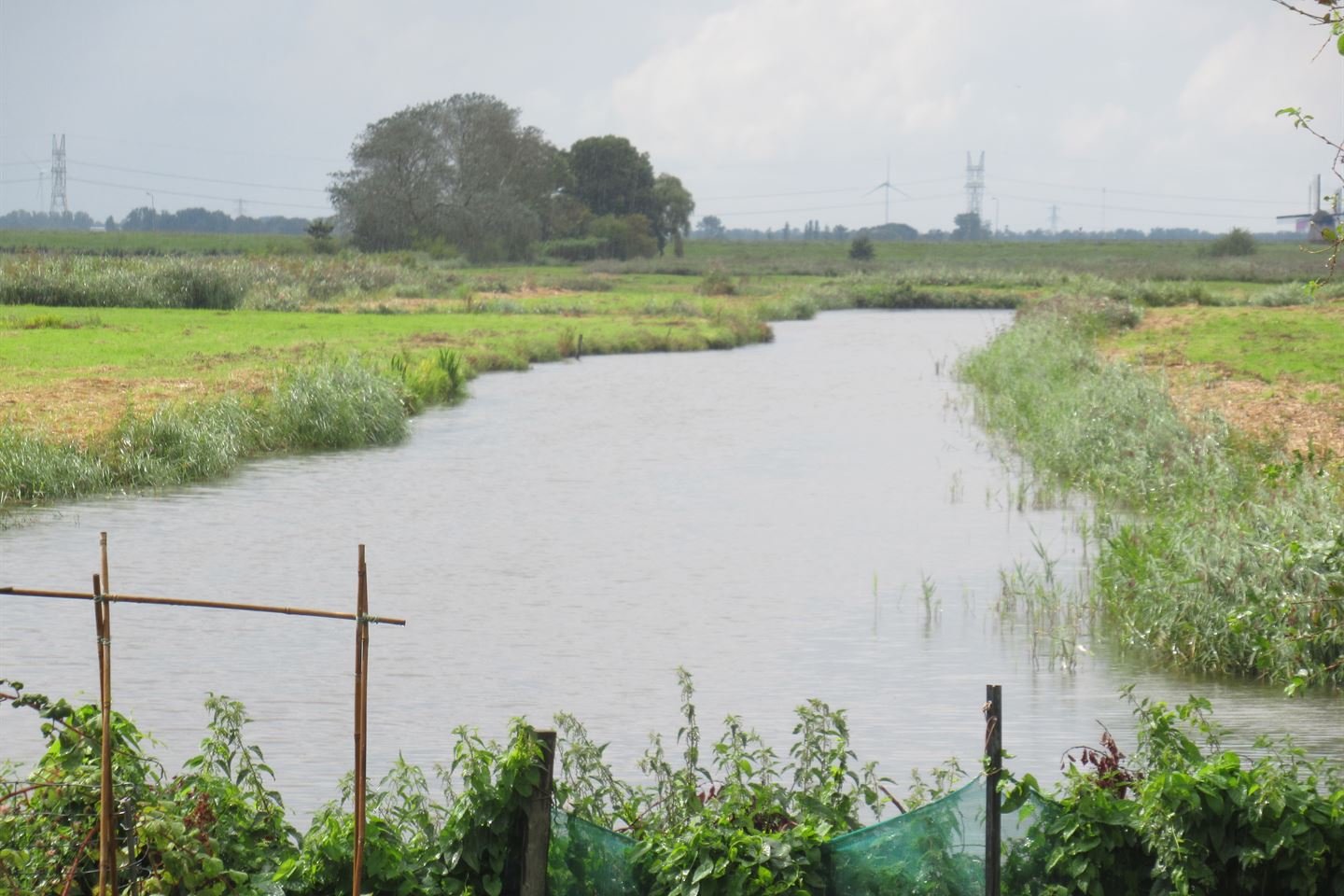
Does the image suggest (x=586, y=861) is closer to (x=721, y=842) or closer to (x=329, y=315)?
(x=721, y=842)

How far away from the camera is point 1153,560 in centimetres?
1195

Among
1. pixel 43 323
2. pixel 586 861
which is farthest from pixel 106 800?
pixel 43 323

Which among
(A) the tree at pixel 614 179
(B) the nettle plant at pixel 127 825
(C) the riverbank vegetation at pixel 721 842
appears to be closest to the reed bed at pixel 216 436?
(B) the nettle plant at pixel 127 825

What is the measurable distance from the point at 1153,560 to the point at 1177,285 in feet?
172

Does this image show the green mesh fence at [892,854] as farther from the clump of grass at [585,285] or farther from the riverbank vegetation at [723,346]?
the clump of grass at [585,285]

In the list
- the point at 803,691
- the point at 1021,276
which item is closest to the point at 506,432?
the point at 803,691

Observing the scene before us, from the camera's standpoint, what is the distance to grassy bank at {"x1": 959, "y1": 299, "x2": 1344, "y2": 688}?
10391 mm

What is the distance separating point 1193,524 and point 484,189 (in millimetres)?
103421

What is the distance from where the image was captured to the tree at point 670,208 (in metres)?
131

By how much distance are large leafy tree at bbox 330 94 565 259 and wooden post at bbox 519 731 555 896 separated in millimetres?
101558

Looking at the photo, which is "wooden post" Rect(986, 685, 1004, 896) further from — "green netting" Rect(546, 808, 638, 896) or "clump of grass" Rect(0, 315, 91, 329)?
"clump of grass" Rect(0, 315, 91, 329)

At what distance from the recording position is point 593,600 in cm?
1438

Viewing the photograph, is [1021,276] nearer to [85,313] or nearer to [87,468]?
[85,313]

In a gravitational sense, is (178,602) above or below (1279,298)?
below
